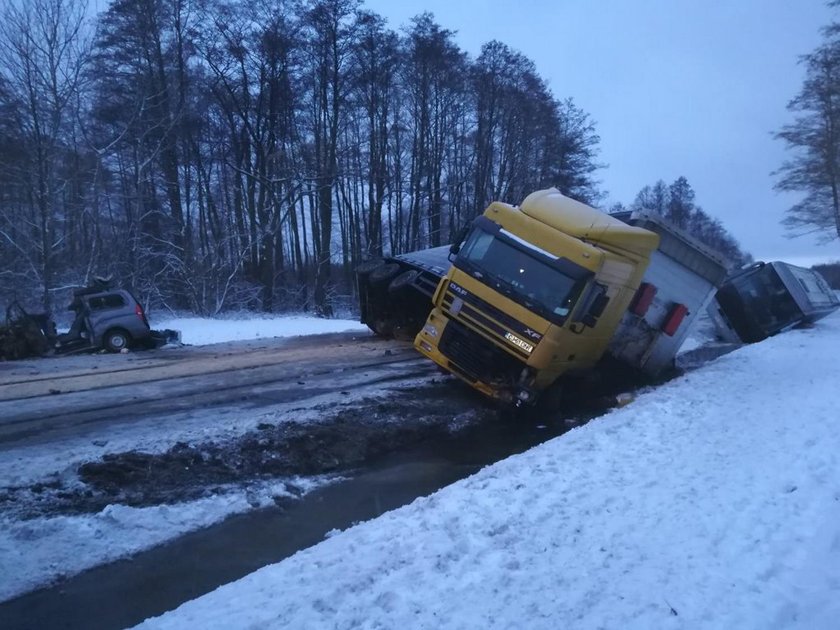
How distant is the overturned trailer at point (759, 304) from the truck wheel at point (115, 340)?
16.4 meters

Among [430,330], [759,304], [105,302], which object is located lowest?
[105,302]

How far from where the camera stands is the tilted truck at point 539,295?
10812 millimetres

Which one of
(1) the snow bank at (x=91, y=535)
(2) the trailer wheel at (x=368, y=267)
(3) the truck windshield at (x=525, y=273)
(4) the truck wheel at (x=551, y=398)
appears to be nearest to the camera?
(1) the snow bank at (x=91, y=535)

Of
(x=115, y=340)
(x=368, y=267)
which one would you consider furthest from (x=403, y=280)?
(x=115, y=340)

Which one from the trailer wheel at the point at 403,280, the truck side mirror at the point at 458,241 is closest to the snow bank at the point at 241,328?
the trailer wheel at the point at 403,280

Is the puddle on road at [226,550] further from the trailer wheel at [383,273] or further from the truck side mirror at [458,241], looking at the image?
the trailer wheel at [383,273]

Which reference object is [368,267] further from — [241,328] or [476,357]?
[476,357]

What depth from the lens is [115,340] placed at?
18.0 m

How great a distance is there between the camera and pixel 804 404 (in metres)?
9.92

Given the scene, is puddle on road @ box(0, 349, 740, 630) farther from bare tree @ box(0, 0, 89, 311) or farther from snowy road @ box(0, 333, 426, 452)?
bare tree @ box(0, 0, 89, 311)

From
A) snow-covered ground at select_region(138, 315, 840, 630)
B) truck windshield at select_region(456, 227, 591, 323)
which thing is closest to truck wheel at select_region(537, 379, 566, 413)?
truck windshield at select_region(456, 227, 591, 323)

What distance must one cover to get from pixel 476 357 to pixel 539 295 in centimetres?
146

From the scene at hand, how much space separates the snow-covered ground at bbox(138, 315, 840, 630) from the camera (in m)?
4.19

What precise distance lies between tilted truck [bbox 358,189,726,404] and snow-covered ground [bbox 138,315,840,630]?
3.01m
